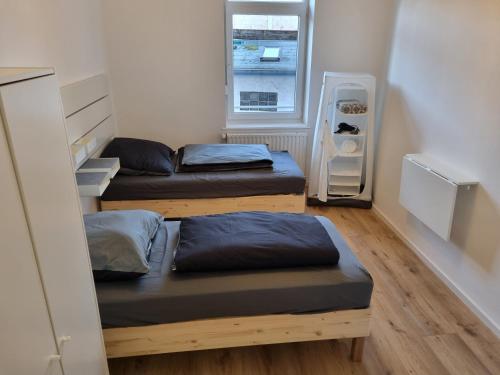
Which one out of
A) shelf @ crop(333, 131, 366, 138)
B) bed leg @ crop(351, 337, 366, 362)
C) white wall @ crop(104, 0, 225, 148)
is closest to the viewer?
bed leg @ crop(351, 337, 366, 362)

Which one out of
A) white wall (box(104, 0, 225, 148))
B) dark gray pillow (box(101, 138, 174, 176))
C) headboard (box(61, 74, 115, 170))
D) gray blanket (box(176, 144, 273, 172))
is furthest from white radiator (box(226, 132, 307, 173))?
headboard (box(61, 74, 115, 170))

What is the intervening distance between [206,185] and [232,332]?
1470 millimetres

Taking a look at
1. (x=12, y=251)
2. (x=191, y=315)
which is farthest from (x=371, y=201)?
(x=12, y=251)

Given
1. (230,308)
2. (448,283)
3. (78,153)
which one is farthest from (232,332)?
(448,283)

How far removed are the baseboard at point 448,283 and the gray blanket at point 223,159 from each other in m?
1.25

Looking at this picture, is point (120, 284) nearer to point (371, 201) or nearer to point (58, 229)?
point (58, 229)

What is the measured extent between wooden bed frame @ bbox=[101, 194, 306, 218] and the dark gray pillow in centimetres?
26

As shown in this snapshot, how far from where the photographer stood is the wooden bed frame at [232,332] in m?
1.81

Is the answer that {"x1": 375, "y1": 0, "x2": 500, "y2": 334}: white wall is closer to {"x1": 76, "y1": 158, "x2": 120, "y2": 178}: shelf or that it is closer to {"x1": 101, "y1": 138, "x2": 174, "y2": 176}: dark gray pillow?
{"x1": 101, "y1": 138, "x2": 174, "y2": 176}: dark gray pillow

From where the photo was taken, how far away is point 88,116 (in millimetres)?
2809

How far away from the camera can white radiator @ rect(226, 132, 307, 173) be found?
3.95 metres

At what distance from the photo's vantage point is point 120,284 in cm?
183

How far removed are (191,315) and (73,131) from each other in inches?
56.4

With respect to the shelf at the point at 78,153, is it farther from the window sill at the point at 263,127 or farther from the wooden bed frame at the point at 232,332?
the window sill at the point at 263,127
